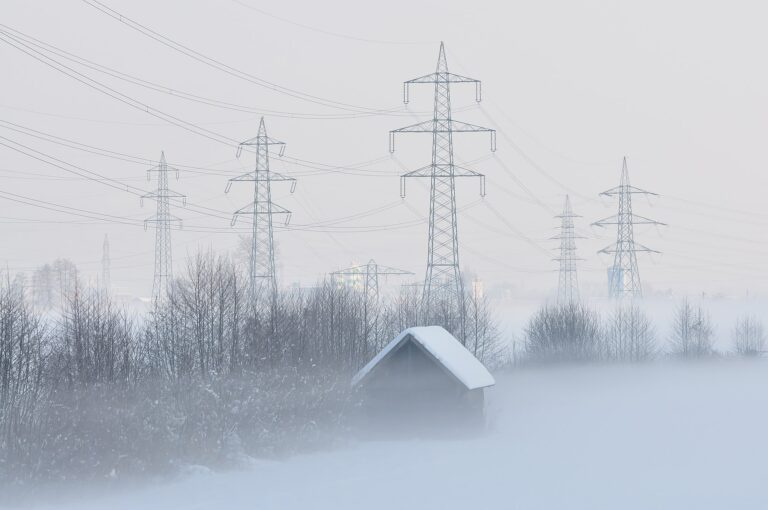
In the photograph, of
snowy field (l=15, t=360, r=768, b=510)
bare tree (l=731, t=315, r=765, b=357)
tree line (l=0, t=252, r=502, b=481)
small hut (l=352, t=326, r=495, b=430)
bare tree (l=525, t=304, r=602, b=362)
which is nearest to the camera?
snowy field (l=15, t=360, r=768, b=510)

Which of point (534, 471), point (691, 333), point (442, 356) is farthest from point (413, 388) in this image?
point (691, 333)

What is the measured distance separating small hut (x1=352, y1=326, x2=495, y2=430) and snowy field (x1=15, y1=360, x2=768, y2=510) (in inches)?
58.1

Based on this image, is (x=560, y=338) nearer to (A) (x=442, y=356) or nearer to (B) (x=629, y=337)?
(B) (x=629, y=337)

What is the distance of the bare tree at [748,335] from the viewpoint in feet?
316

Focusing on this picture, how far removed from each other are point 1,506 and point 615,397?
1649 inches

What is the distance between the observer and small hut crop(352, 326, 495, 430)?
41.5 meters

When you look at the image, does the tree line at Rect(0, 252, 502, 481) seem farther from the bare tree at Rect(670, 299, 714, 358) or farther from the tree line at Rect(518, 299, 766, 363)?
the bare tree at Rect(670, 299, 714, 358)

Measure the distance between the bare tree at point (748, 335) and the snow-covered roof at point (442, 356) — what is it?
182ft

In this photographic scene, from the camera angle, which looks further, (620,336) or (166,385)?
(620,336)

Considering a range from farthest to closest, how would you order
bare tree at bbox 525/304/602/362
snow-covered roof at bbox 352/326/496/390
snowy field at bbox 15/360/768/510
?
bare tree at bbox 525/304/602/362
snow-covered roof at bbox 352/326/496/390
snowy field at bbox 15/360/768/510

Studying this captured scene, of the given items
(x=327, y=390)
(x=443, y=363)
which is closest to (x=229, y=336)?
(x=327, y=390)

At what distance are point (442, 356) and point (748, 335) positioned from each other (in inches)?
2636

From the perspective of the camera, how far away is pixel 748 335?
99812mm

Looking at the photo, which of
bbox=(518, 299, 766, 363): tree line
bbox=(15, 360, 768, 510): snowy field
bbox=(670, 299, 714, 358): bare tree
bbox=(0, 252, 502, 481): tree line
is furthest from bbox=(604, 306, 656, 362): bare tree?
bbox=(0, 252, 502, 481): tree line
